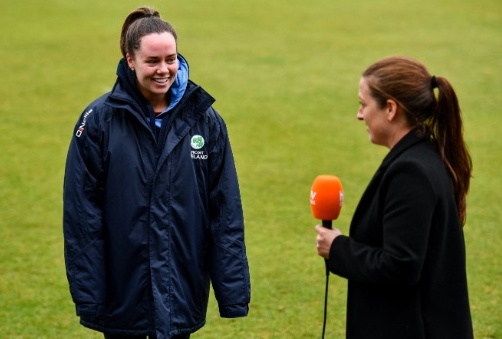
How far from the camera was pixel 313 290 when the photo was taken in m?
6.83

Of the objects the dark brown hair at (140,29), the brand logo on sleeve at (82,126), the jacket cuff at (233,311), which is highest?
the dark brown hair at (140,29)

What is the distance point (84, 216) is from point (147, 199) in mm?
259

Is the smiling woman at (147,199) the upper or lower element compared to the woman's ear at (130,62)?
lower

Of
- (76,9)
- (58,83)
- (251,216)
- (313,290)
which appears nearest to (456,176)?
(313,290)

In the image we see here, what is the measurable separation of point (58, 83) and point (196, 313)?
34.8 feet

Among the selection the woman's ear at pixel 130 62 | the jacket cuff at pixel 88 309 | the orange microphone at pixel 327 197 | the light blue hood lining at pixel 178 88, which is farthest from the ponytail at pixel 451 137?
the jacket cuff at pixel 88 309

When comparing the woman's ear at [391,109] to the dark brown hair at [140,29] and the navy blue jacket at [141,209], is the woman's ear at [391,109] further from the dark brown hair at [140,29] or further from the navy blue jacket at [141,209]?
the dark brown hair at [140,29]

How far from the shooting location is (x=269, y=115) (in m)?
12.6

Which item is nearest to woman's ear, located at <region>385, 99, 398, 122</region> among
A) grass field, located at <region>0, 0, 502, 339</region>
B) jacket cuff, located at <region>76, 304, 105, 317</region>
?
jacket cuff, located at <region>76, 304, 105, 317</region>

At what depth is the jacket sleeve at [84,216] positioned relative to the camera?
13.2ft

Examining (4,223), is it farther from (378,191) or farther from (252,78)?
(252,78)

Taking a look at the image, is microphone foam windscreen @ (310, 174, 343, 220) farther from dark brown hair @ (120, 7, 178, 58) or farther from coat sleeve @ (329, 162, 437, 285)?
dark brown hair @ (120, 7, 178, 58)

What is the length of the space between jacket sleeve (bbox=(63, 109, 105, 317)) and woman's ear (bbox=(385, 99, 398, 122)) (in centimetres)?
127

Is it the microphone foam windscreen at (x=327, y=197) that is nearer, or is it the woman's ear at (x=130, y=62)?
the microphone foam windscreen at (x=327, y=197)
